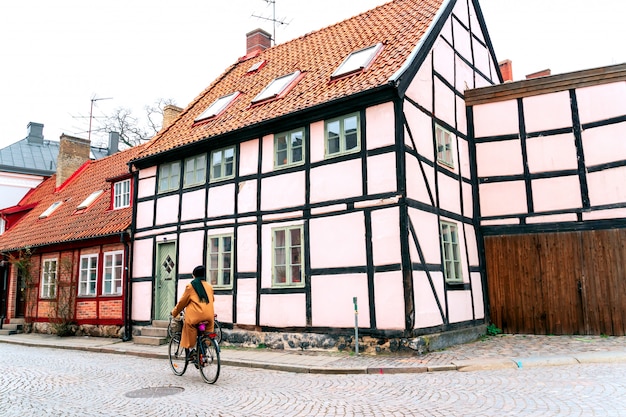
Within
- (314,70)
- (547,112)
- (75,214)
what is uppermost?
(314,70)

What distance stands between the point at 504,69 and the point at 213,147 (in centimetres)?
1091

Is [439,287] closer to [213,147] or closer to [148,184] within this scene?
[213,147]

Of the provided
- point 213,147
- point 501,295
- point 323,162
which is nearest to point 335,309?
point 323,162

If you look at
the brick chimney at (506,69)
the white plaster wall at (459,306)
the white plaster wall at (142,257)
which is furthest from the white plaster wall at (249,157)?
the brick chimney at (506,69)

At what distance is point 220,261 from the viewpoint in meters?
12.9

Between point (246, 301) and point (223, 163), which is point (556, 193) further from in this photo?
point (223, 163)

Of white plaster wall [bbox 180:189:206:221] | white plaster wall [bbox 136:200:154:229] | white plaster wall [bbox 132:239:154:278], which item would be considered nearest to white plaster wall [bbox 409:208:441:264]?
white plaster wall [bbox 180:189:206:221]

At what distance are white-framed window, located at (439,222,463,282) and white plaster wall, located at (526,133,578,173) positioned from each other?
116 inches

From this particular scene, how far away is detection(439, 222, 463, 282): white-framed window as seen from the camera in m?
11.3

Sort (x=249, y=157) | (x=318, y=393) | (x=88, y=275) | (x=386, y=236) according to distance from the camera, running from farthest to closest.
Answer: (x=88, y=275) → (x=249, y=157) → (x=386, y=236) → (x=318, y=393)

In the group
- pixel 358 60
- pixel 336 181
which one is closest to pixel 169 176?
pixel 336 181

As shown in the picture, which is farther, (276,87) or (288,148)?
(276,87)

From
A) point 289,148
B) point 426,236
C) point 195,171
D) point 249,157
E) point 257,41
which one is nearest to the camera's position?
point 426,236

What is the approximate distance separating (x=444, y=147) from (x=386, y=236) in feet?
11.5
